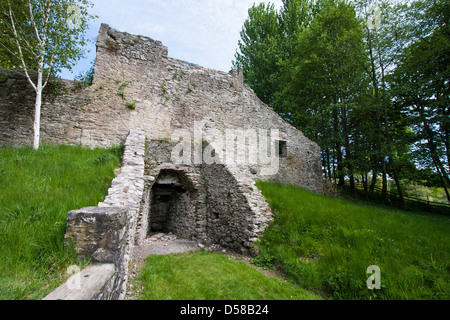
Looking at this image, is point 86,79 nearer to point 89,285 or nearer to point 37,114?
point 37,114

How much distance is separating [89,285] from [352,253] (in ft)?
16.7

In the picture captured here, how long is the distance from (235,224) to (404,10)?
1513 centimetres

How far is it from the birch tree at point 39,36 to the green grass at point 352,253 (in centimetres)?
847

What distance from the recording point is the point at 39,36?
7.11 metres

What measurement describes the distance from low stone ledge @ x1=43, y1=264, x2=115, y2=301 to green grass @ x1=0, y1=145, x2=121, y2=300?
181mm

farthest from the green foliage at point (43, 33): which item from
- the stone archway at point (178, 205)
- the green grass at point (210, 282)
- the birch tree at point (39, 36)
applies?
the green grass at point (210, 282)

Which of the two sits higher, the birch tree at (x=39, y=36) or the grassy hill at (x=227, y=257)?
the birch tree at (x=39, y=36)

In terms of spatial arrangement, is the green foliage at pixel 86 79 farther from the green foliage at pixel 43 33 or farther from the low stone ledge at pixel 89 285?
the low stone ledge at pixel 89 285

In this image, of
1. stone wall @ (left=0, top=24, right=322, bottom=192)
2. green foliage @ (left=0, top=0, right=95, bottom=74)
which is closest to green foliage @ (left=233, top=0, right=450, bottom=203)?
stone wall @ (left=0, top=24, right=322, bottom=192)

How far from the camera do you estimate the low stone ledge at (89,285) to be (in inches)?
62.4

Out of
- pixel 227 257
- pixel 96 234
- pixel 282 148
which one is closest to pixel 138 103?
Result: pixel 227 257
